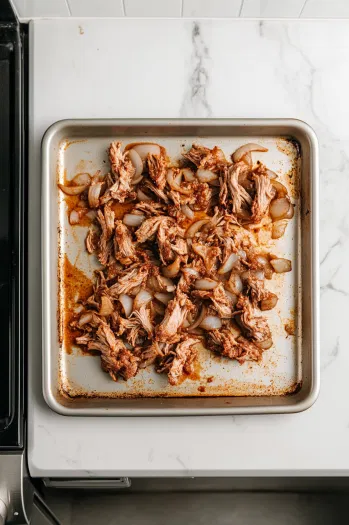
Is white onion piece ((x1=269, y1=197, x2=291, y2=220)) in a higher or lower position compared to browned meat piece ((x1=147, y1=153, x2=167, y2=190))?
lower

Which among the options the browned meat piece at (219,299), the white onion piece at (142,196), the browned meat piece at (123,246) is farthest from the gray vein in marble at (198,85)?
the browned meat piece at (219,299)

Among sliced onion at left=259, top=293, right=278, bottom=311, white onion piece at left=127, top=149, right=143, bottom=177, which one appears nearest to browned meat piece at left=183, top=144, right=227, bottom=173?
white onion piece at left=127, top=149, right=143, bottom=177

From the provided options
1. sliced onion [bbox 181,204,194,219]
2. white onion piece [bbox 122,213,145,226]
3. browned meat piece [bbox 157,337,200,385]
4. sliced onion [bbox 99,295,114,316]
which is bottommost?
browned meat piece [bbox 157,337,200,385]

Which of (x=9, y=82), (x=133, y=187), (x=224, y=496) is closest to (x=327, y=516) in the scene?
(x=224, y=496)

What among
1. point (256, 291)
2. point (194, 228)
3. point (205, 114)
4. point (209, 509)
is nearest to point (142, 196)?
point (194, 228)

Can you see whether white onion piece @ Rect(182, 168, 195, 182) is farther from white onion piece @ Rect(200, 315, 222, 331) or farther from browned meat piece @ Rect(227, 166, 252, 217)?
white onion piece @ Rect(200, 315, 222, 331)

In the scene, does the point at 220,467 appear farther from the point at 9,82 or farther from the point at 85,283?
the point at 9,82

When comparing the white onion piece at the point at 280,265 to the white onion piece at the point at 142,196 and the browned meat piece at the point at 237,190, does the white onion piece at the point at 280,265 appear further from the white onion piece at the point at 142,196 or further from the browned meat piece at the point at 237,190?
the white onion piece at the point at 142,196
